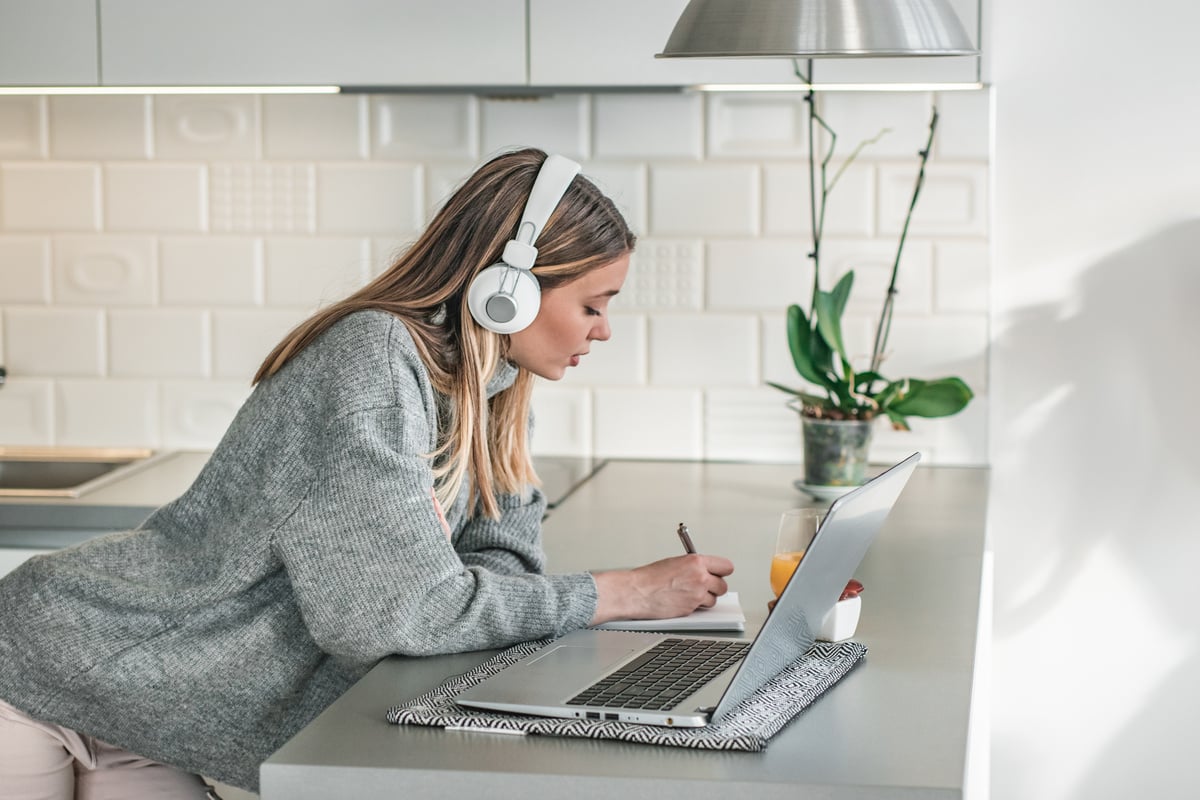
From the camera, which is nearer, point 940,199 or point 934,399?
point 934,399

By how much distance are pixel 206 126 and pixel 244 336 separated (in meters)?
0.40

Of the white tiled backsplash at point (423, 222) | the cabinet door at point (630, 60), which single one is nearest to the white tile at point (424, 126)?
the white tiled backsplash at point (423, 222)

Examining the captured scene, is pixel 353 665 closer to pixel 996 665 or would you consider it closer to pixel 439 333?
pixel 439 333

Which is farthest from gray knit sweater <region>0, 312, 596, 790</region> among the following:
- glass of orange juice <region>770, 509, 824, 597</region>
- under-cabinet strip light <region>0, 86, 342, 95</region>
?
under-cabinet strip light <region>0, 86, 342, 95</region>

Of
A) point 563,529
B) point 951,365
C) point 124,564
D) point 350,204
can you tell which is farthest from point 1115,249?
point 124,564

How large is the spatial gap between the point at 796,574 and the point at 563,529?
964 millimetres

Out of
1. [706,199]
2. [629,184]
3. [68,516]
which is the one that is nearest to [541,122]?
[629,184]

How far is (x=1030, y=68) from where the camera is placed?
2543 millimetres

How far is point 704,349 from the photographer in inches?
104

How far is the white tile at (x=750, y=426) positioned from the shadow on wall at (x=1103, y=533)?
1.24ft

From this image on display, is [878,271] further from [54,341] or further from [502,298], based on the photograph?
[54,341]

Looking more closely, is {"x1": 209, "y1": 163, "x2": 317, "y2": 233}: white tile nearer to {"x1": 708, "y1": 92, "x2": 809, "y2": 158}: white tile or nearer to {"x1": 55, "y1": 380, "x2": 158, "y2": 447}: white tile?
{"x1": 55, "y1": 380, "x2": 158, "y2": 447}: white tile

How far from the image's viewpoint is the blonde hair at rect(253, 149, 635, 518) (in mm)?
1538

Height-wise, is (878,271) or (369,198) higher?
(369,198)
